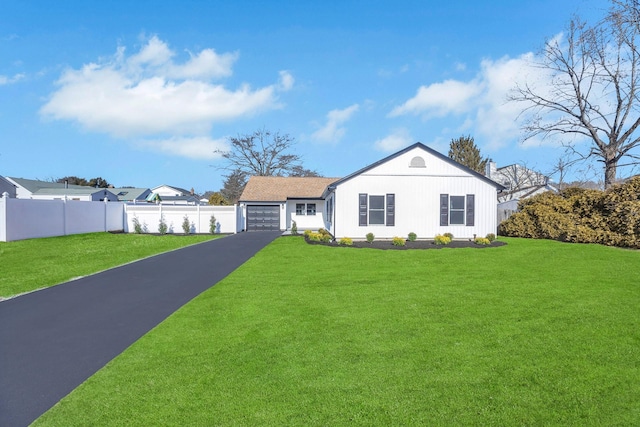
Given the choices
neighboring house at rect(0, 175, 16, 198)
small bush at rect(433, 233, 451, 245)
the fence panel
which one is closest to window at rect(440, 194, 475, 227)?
small bush at rect(433, 233, 451, 245)

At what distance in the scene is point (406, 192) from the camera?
18.3 m

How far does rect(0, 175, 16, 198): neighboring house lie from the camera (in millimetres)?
33219

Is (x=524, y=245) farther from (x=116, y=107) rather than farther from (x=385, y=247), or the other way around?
(x=116, y=107)

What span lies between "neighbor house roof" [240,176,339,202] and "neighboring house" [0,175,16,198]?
70.5 feet

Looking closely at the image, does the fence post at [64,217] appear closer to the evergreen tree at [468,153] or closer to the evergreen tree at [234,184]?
the evergreen tree at [234,184]

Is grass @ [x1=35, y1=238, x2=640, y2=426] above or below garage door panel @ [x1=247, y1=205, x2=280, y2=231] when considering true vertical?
below

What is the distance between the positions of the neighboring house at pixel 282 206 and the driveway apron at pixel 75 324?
678 inches

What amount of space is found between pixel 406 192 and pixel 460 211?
2818 millimetres

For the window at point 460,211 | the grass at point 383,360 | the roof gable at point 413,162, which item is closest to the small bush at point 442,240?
the window at point 460,211

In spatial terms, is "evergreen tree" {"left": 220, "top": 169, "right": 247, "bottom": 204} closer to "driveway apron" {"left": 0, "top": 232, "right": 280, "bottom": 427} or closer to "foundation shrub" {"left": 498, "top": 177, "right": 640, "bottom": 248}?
"foundation shrub" {"left": 498, "top": 177, "right": 640, "bottom": 248}

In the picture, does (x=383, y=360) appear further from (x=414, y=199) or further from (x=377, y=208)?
(x=414, y=199)

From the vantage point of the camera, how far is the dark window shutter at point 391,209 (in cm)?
1831

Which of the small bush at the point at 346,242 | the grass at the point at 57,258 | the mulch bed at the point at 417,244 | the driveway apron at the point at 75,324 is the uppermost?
the small bush at the point at 346,242

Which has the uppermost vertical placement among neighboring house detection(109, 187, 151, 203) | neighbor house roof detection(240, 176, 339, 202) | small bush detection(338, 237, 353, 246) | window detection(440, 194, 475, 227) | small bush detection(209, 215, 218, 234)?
neighboring house detection(109, 187, 151, 203)
